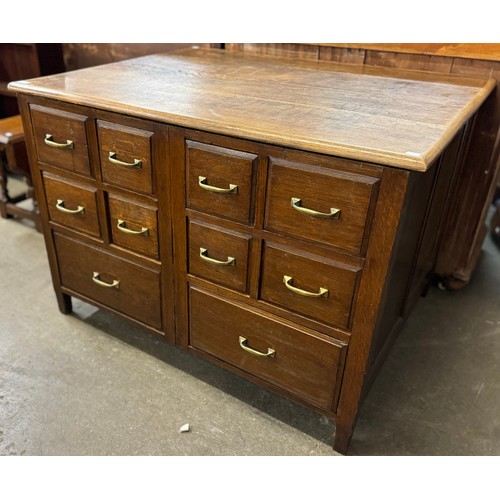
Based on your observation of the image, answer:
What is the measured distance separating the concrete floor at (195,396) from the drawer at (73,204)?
44 cm

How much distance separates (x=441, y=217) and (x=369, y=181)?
0.84m

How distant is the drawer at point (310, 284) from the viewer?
3.62ft

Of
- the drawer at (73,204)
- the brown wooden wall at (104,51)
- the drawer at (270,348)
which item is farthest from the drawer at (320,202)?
the brown wooden wall at (104,51)

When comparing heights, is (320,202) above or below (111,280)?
above

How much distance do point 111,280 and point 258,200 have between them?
2.24 feet

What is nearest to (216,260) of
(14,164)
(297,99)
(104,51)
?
(297,99)

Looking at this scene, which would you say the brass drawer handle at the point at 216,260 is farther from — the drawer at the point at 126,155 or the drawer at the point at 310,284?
the drawer at the point at 126,155

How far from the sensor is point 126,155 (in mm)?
1278

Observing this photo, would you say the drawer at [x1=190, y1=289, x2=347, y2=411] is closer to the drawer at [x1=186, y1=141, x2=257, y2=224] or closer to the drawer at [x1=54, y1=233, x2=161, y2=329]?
the drawer at [x1=54, y1=233, x2=161, y2=329]

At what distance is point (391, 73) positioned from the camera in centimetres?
156

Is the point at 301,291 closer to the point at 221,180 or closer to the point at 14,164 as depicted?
the point at 221,180

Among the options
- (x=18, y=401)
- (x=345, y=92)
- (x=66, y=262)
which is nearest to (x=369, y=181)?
(x=345, y=92)

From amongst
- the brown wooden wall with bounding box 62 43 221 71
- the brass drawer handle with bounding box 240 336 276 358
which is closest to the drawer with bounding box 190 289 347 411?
the brass drawer handle with bounding box 240 336 276 358

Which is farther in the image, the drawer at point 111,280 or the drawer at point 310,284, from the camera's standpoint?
the drawer at point 111,280
